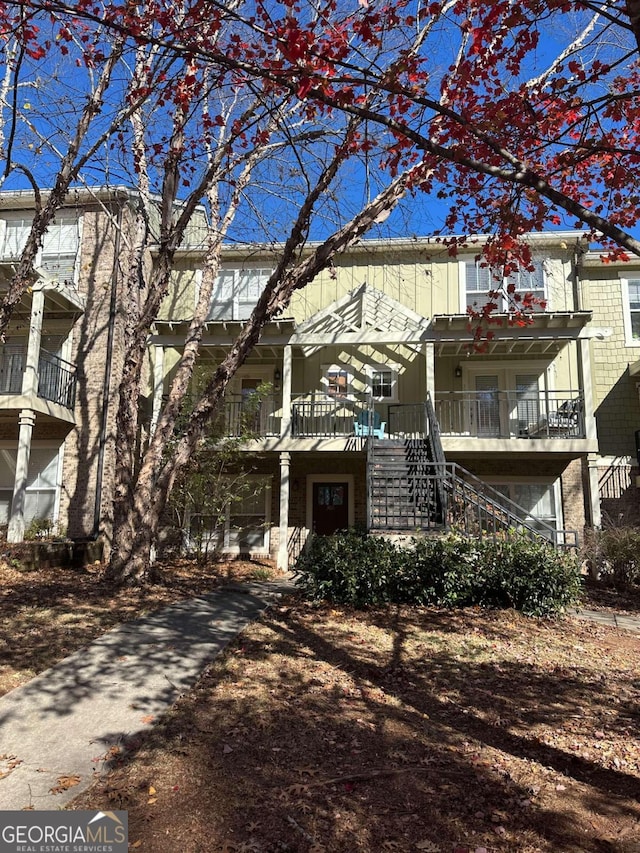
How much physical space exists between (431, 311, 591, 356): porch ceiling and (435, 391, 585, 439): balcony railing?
127 cm

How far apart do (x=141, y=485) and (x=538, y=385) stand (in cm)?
1052

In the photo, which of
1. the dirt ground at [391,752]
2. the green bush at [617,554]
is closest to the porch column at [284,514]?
the green bush at [617,554]

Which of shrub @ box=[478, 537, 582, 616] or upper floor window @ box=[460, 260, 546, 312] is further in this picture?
upper floor window @ box=[460, 260, 546, 312]

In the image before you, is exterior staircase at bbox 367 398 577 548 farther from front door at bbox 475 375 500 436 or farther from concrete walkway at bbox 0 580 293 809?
concrete walkway at bbox 0 580 293 809

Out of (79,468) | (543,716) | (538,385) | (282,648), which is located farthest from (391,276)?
(543,716)

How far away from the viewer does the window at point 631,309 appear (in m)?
14.8

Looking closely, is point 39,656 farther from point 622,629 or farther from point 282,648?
point 622,629

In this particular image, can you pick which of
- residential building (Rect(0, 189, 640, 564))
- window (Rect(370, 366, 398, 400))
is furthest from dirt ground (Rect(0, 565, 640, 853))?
window (Rect(370, 366, 398, 400))

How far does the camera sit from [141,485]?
30.5 ft

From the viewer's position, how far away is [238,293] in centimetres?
1605

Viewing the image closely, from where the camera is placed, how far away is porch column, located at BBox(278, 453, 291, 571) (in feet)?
43.0

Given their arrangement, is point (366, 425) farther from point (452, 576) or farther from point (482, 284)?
point (452, 576)

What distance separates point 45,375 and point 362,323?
7802 mm

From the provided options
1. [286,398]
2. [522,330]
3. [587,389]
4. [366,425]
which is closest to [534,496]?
[587,389]
